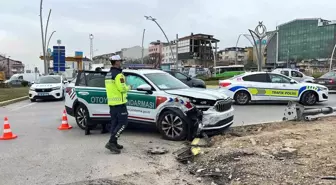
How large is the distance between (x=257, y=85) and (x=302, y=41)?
115931 millimetres

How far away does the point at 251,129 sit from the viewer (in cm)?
823

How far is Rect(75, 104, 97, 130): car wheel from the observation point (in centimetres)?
859

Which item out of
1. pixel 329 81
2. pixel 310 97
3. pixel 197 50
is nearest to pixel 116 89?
pixel 310 97

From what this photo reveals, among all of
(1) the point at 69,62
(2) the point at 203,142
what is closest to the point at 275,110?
(2) the point at 203,142

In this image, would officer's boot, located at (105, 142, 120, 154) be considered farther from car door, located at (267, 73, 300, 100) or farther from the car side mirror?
car door, located at (267, 73, 300, 100)

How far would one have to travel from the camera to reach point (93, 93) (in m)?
8.56

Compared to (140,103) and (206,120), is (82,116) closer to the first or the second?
(140,103)

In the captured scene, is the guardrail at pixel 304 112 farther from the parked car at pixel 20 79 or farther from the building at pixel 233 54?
the building at pixel 233 54

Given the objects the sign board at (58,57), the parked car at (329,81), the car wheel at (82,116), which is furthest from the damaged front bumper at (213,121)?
the sign board at (58,57)

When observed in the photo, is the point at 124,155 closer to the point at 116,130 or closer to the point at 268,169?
the point at 116,130

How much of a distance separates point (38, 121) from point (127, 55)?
369 ft

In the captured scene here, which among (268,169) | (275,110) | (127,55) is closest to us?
(268,169)

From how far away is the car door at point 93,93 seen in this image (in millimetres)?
8422

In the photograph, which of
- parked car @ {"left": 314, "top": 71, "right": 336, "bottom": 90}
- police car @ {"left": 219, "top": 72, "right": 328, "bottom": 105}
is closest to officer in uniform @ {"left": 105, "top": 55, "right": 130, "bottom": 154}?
police car @ {"left": 219, "top": 72, "right": 328, "bottom": 105}
